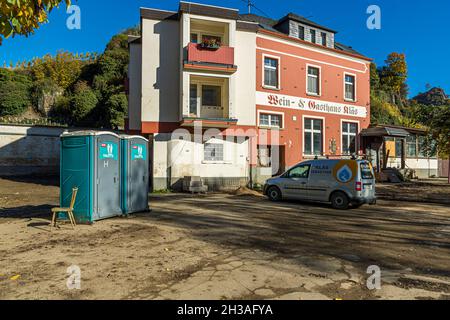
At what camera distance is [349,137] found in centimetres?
2489

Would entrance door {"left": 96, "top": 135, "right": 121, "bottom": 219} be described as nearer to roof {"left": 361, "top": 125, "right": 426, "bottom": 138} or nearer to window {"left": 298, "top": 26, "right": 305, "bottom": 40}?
window {"left": 298, "top": 26, "right": 305, "bottom": 40}

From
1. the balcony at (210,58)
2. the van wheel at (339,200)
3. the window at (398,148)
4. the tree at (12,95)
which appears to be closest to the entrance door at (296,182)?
the van wheel at (339,200)

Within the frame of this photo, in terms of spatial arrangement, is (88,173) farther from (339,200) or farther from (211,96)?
(211,96)

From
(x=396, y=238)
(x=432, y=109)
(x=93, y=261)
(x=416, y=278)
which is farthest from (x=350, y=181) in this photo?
(x=432, y=109)

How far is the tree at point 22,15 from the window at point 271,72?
1753 cm

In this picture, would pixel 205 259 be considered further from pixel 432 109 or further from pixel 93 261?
pixel 432 109

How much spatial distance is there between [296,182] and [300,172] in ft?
1.49

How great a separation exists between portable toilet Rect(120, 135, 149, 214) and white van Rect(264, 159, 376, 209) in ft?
20.5

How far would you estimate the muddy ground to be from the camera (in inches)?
167

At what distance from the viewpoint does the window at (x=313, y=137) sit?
74.9ft

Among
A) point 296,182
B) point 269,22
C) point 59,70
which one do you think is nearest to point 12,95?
point 59,70

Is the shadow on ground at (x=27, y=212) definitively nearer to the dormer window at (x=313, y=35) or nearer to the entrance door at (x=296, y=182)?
the entrance door at (x=296, y=182)

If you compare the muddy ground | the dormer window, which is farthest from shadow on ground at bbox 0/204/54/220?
the dormer window

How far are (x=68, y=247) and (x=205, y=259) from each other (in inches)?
115
